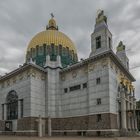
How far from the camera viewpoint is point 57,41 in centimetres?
6125

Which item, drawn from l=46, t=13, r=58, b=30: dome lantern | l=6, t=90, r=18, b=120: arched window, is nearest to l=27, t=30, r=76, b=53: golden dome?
l=46, t=13, r=58, b=30: dome lantern

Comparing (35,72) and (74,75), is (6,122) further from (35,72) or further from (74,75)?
(74,75)

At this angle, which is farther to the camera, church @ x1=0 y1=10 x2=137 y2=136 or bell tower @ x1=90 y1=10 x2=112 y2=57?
bell tower @ x1=90 y1=10 x2=112 y2=57

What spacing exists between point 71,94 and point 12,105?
14.9 m

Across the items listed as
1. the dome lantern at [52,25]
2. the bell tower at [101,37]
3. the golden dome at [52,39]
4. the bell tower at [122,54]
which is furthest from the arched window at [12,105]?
the bell tower at [122,54]

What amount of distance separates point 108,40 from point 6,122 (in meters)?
29.6

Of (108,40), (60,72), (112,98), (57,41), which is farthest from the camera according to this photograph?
(57,41)

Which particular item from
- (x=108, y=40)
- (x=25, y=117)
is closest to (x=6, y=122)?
(x=25, y=117)

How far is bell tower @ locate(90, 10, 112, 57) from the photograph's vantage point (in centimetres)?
4916

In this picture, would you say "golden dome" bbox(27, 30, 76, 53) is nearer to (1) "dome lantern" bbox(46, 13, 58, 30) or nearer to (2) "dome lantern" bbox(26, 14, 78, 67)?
(2) "dome lantern" bbox(26, 14, 78, 67)

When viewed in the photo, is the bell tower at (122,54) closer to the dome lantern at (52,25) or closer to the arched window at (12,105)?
the dome lantern at (52,25)

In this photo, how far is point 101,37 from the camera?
49.9 metres

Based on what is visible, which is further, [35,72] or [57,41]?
[57,41]

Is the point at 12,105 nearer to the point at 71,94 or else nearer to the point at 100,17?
the point at 71,94
